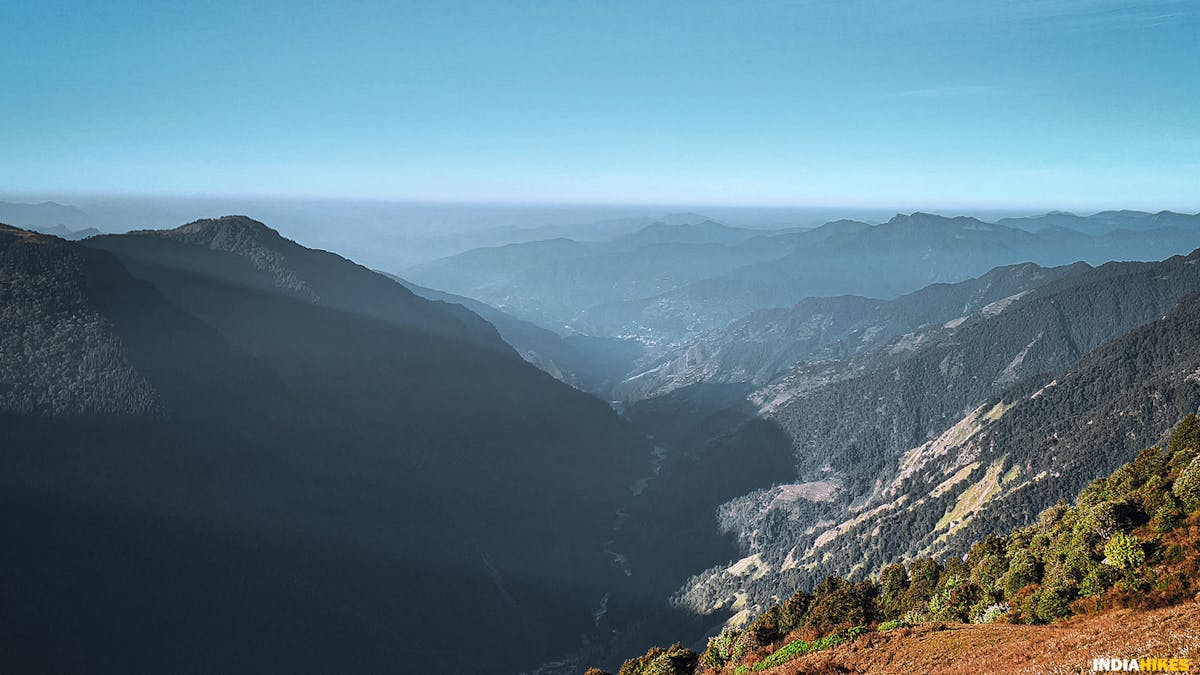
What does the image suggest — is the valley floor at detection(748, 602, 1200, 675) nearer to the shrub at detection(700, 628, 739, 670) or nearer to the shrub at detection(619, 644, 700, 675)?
the shrub at detection(619, 644, 700, 675)

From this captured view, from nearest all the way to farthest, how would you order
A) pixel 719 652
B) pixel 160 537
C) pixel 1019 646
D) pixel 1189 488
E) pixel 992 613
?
pixel 1019 646, pixel 1189 488, pixel 992 613, pixel 719 652, pixel 160 537

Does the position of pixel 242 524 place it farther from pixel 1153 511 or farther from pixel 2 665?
pixel 1153 511

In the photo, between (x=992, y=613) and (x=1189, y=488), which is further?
(x=992, y=613)

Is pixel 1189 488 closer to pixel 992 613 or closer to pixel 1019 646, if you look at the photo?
pixel 992 613

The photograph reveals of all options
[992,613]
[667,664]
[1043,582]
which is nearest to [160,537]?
[667,664]

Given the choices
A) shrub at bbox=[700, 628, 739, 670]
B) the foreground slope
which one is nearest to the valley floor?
shrub at bbox=[700, 628, 739, 670]

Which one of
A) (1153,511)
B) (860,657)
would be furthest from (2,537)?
(1153,511)

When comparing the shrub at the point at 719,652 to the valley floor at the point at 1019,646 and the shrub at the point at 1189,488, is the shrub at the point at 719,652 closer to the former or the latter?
the valley floor at the point at 1019,646

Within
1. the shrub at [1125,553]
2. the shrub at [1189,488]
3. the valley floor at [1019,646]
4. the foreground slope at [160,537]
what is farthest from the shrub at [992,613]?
the foreground slope at [160,537]

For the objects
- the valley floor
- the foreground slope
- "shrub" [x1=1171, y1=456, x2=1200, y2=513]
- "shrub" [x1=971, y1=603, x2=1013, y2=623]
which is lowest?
the foreground slope

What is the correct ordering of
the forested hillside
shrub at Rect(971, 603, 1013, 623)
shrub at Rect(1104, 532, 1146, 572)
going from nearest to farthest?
the forested hillside < shrub at Rect(1104, 532, 1146, 572) < shrub at Rect(971, 603, 1013, 623)
